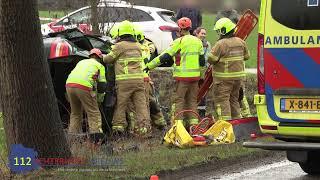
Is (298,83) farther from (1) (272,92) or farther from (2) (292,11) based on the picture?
(2) (292,11)

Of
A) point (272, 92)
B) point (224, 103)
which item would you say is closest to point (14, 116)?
point (272, 92)

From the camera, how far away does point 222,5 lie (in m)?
9.09

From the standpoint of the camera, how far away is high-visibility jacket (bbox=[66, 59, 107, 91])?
9.65m

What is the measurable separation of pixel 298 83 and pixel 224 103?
4008mm

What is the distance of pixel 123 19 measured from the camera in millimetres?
14578

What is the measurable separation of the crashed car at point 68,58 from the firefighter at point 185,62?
0.85 m

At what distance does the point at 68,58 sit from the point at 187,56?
1.89 m

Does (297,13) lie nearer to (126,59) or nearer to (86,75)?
(86,75)

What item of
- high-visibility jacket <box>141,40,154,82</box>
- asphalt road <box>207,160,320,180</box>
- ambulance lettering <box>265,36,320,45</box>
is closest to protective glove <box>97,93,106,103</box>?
high-visibility jacket <box>141,40,154,82</box>

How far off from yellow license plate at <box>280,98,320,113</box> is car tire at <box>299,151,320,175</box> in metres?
1.26

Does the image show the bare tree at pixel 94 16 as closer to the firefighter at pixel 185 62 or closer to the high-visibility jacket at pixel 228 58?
the firefighter at pixel 185 62

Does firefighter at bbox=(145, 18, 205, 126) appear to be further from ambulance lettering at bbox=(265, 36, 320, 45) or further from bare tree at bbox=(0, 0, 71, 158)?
ambulance lettering at bbox=(265, 36, 320, 45)

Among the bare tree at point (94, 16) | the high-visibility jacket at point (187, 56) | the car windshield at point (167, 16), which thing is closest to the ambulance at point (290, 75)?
the high-visibility jacket at point (187, 56)

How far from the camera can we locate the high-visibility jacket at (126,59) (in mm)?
10188
